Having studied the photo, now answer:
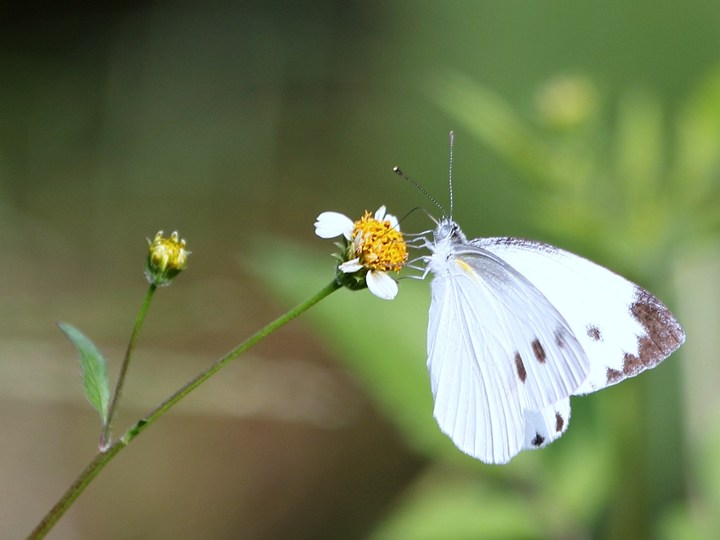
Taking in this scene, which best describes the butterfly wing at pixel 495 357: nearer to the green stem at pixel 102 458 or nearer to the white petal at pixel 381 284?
the white petal at pixel 381 284

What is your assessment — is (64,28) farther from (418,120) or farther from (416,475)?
(416,475)

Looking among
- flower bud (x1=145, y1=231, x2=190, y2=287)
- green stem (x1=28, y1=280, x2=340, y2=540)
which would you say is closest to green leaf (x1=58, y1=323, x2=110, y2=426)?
green stem (x1=28, y1=280, x2=340, y2=540)


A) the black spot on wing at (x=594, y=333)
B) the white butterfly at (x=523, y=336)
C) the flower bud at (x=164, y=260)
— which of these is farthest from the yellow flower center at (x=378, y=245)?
the black spot on wing at (x=594, y=333)

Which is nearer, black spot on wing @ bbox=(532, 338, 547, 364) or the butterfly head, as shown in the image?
black spot on wing @ bbox=(532, 338, 547, 364)

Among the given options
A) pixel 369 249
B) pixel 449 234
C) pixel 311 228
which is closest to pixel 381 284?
pixel 369 249

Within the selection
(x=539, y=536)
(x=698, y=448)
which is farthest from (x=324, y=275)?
(x=698, y=448)

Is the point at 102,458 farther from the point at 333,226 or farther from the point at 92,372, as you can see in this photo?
the point at 333,226

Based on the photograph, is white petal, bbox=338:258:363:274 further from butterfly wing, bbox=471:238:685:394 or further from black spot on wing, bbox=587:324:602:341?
black spot on wing, bbox=587:324:602:341

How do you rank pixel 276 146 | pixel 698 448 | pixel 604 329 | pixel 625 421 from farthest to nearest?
pixel 276 146
pixel 698 448
pixel 625 421
pixel 604 329
